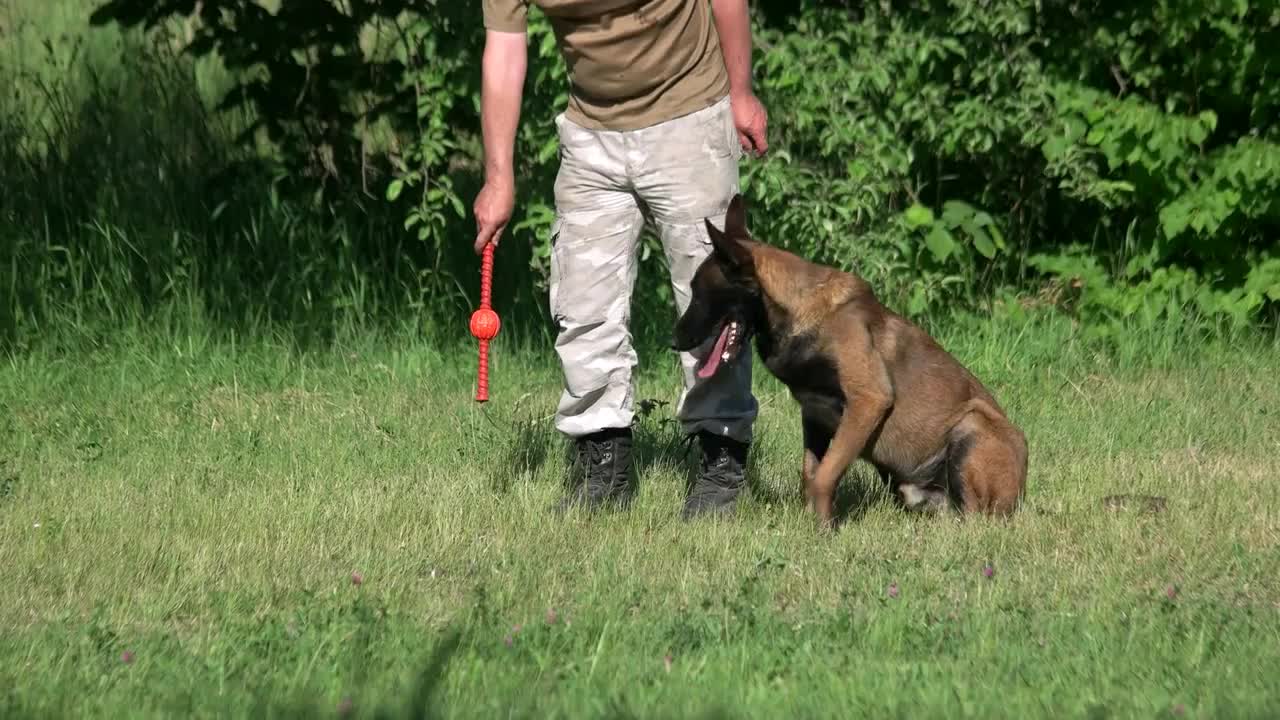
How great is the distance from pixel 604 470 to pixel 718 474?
45cm

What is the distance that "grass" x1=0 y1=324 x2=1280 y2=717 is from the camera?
404 centimetres

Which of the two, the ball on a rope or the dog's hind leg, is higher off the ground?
the ball on a rope

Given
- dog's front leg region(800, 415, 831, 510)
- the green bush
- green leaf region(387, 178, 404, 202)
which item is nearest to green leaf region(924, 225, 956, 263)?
the green bush

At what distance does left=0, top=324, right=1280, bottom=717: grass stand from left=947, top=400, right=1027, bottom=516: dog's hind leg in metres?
0.15

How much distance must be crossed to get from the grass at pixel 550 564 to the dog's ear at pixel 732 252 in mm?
978

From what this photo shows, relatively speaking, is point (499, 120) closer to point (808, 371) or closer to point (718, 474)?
point (808, 371)

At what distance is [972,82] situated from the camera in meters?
8.87

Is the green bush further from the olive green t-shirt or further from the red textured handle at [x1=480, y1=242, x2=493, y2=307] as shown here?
the red textured handle at [x1=480, y1=242, x2=493, y2=307]

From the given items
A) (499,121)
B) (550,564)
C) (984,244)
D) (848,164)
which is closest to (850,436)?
(550,564)

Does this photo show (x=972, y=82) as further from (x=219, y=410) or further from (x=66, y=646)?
(x=66, y=646)

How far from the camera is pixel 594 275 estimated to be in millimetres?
5840

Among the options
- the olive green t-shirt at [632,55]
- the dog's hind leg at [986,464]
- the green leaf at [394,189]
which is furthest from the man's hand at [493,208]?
the green leaf at [394,189]

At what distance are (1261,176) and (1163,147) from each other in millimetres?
544

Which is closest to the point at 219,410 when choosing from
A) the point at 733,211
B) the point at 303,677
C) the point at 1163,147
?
the point at 733,211
